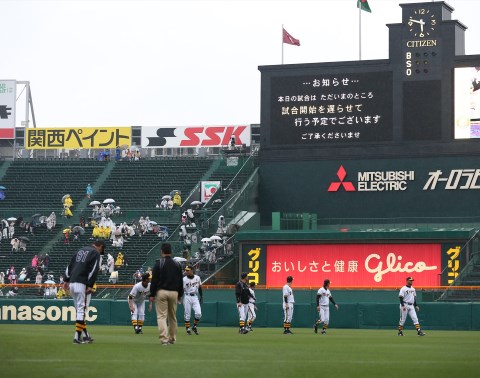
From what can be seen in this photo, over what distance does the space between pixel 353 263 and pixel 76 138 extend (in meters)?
25.5

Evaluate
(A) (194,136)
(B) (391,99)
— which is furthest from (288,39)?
(A) (194,136)

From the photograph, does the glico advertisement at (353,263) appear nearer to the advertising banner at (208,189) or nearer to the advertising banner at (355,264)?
the advertising banner at (355,264)

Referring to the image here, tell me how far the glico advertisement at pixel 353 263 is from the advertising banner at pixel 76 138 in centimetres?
2089

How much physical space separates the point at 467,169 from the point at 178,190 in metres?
16.1

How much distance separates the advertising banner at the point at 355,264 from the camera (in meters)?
47.3

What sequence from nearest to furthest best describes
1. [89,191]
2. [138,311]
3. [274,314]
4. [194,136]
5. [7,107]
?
1. [138,311]
2. [274,314]
3. [89,191]
4. [194,136]
5. [7,107]

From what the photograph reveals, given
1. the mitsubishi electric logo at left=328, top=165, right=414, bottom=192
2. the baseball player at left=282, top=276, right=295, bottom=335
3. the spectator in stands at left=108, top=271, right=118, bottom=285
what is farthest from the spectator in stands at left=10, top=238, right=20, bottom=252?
the baseball player at left=282, top=276, right=295, bottom=335

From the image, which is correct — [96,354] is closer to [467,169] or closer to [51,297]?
[51,297]

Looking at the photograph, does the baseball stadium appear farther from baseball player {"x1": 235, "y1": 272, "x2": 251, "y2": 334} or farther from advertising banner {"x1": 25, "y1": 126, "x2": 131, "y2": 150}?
advertising banner {"x1": 25, "y1": 126, "x2": 131, "y2": 150}

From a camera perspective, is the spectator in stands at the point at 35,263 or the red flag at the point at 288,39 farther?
the red flag at the point at 288,39

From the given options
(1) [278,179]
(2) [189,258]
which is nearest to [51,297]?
(2) [189,258]

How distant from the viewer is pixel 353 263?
48406mm

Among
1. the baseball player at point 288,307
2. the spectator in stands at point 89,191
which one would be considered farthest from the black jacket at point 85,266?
the spectator in stands at point 89,191

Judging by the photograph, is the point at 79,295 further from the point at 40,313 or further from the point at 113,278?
the point at 113,278
